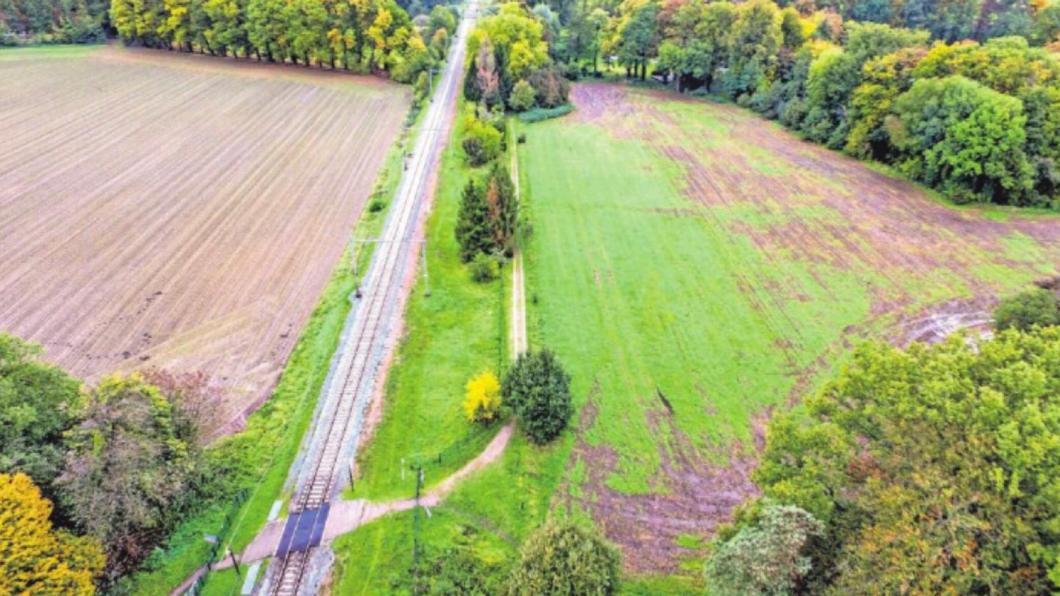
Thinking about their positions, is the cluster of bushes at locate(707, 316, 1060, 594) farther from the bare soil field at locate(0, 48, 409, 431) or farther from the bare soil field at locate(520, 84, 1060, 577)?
the bare soil field at locate(0, 48, 409, 431)

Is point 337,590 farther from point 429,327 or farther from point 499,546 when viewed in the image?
point 429,327

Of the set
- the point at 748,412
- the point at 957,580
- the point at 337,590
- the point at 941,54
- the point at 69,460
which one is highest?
the point at 941,54

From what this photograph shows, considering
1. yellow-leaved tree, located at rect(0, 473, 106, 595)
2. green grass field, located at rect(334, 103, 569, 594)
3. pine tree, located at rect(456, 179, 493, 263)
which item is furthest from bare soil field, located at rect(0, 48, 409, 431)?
yellow-leaved tree, located at rect(0, 473, 106, 595)

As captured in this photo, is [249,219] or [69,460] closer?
[69,460]

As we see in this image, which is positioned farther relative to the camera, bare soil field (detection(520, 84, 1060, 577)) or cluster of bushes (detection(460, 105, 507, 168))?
cluster of bushes (detection(460, 105, 507, 168))

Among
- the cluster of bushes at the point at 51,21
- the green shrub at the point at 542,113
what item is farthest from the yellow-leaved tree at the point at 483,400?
the cluster of bushes at the point at 51,21

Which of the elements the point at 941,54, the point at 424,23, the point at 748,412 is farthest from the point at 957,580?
the point at 424,23

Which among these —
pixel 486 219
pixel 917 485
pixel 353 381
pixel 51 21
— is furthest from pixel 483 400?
pixel 51 21
